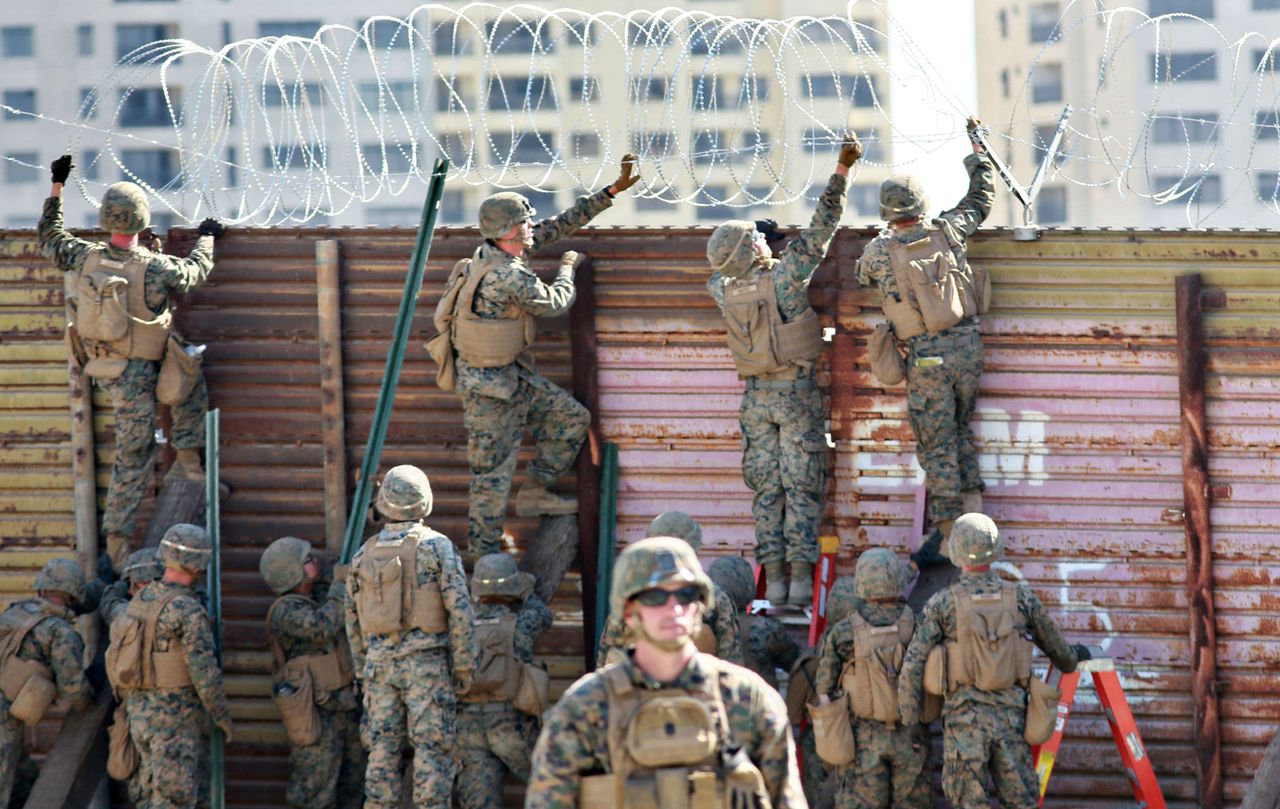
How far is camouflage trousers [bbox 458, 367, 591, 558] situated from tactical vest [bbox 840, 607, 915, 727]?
6.59 ft

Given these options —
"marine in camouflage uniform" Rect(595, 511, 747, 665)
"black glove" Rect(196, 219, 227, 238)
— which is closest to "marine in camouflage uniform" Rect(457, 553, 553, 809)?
"marine in camouflage uniform" Rect(595, 511, 747, 665)

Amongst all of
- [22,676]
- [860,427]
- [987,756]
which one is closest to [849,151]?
[860,427]

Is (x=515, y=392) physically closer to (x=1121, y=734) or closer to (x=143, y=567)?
(x=143, y=567)

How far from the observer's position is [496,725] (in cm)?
957

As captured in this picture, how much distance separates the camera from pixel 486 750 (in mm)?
9594

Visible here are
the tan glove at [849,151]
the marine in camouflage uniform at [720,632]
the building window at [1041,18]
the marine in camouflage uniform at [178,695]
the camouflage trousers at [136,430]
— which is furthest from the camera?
the building window at [1041,18]

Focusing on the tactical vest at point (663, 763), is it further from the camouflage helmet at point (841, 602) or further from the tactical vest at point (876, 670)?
the camouflage helmet at point (841, 602)

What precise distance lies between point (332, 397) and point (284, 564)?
3.49 feet

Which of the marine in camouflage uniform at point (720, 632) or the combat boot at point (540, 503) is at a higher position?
the combat boot at point (540, 503)

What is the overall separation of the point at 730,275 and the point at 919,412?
1.23 m

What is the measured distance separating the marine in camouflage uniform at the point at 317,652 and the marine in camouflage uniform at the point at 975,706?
3.05 meters

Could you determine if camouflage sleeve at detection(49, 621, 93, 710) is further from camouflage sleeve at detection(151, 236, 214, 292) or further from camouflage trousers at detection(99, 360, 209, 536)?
camouflage sleeve at detection(151, 236, 214, 292)

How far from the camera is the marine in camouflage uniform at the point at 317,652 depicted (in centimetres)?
998

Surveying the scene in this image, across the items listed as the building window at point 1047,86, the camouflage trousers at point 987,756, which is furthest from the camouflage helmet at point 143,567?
the building window at point 1047,86
